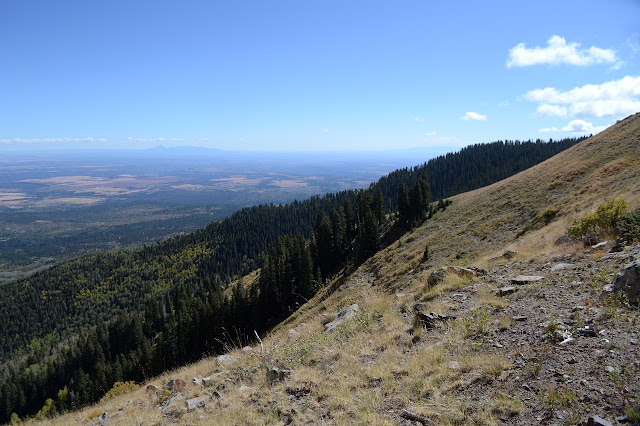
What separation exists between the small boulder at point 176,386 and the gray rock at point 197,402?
2.28 metres

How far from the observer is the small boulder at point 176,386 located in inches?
447

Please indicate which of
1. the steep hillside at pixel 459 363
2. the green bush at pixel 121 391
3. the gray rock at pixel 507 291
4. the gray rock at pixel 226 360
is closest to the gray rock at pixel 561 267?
the steep hillside at pixel 459 363

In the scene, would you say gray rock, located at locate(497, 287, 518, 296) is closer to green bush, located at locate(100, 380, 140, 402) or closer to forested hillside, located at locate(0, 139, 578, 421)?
forested hillside, located at locate(0, 139, 578, 421)

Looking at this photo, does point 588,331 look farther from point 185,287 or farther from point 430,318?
point 185,287

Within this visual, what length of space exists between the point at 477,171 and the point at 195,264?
533 ft

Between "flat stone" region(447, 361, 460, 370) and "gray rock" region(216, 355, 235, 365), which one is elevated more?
"flat stone" region(447, 361, 460, 370)

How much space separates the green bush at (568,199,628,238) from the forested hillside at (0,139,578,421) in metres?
26.5

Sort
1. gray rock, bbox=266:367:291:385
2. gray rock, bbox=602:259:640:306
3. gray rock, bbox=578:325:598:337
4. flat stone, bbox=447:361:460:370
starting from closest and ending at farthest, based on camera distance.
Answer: gray rock, bbox=578:325:598:337, flat stone, bbox=447:361:460:370, gray rock, bbox=602:259:640:306, gray rock, bbox=266:367:291:385

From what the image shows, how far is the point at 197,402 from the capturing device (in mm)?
9289

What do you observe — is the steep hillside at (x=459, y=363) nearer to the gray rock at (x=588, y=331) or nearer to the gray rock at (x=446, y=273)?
the gray rock at (x=588, y=331)

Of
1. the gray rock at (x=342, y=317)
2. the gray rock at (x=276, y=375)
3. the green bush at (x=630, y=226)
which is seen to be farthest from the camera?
the gray rock at (x=342, y=317)

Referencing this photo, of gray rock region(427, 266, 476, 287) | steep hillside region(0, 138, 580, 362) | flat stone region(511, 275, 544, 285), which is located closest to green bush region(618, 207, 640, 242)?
flat stone region(511, 275, 544, 285)

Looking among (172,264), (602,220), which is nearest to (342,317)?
(602,220)

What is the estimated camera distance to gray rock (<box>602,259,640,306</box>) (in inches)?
301
